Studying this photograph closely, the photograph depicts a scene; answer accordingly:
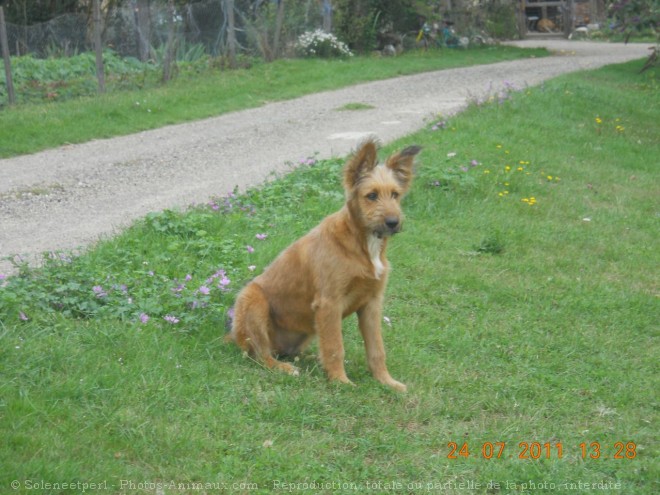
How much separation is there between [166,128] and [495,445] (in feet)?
39.9

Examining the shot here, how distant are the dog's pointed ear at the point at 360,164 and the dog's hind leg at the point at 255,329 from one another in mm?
1108

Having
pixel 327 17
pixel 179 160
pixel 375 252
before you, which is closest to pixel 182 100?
pixel 179 160

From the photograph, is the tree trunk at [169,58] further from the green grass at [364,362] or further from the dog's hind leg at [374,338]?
the dog's hind leg at [374,338]

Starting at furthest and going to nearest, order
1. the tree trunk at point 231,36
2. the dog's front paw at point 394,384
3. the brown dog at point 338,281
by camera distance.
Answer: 1. the tree trunk at point 231,36
2. the dog's front paw at point 394,384
3. the brown dog at point 338,281

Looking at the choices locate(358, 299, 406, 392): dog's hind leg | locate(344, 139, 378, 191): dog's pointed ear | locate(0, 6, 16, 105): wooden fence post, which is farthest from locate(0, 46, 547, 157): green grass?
locate(358, 299, 406, 392): dog's hind leg

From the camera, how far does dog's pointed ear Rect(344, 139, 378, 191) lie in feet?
18.7

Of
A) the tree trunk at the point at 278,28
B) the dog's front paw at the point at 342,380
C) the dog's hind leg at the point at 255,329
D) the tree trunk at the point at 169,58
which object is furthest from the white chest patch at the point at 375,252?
the tree trunk at the point at 278,28

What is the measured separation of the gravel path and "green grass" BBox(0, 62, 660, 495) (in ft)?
4.10

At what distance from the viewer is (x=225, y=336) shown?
6246 millimetres

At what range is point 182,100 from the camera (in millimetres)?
17953

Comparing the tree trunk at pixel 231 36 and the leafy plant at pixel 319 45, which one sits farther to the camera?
the leafy plant at pixel 319 45

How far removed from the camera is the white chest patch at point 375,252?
19.0ft

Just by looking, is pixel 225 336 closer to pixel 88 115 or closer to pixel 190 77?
pixel 88 115

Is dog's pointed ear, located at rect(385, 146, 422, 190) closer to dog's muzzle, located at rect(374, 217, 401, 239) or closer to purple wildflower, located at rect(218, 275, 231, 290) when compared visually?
dog's muzzle, located at rect(374, 217, 401, 239)
